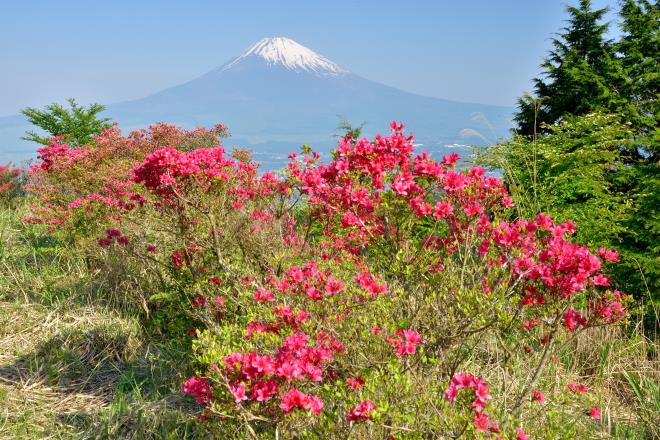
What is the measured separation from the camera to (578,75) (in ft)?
44.9

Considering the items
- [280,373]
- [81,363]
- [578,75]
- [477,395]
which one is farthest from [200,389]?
[578,75]

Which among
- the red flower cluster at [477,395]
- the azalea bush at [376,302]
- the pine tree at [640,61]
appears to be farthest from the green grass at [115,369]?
the pine tree at [640,61]

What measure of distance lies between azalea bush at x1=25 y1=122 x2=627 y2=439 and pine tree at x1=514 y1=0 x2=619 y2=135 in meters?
11.3

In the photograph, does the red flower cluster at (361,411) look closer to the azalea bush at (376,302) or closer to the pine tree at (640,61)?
the azalea bush at (376,302)

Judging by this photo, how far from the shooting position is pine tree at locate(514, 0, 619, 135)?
13.4m

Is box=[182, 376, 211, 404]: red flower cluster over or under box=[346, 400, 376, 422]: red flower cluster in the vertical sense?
under

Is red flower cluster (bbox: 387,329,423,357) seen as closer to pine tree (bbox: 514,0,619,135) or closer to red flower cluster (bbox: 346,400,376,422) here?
red flower cluster (bbox: 346,400,376,422)

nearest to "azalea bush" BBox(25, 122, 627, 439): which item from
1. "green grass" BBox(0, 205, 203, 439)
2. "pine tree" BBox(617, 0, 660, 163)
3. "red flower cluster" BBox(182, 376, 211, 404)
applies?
"red flower cluster" BBox(182, 376, 211, 404)

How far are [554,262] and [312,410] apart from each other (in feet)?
5.04

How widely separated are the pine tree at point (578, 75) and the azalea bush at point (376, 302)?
443 inches

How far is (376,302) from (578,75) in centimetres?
1334

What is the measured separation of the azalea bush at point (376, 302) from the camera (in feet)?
7.39

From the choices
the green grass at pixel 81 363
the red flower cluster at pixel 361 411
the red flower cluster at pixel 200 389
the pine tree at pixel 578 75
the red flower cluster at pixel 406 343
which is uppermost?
the pine tree at pixel 578 75

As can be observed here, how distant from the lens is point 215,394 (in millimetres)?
2248
